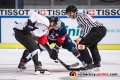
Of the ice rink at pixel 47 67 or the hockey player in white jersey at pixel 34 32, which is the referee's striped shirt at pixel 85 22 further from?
the ice rink at pixel 47 67

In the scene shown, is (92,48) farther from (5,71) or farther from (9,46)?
(9,46)

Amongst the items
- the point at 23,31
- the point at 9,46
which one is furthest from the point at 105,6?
the point at 23,31

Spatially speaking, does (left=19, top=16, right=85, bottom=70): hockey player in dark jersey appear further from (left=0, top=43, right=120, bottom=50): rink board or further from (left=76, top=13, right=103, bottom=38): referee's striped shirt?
(left=0, top=43, right=120, bottom=50): rink board

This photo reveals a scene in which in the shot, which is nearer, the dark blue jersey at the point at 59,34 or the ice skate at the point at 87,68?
the ice skate at the point at 87,68

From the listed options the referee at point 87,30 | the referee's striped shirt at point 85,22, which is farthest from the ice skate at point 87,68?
the referee's striped shirt at point 85,22

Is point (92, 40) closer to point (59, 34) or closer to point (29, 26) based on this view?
point (59, 34)

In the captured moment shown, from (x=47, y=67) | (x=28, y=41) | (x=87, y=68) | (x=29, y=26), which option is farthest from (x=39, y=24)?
(x=47, y=67)

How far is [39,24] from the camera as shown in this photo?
5.20 meters

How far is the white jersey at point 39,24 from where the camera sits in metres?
5.12

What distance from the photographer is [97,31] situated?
17.3 ft

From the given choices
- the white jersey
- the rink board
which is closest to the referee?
the white jersey

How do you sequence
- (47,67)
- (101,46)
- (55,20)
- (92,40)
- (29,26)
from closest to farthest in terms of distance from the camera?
(29,26), (92,40), (55,20), (47,67), (101,46)

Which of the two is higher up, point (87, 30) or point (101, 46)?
point (87, 30)

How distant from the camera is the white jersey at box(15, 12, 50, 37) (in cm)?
512
